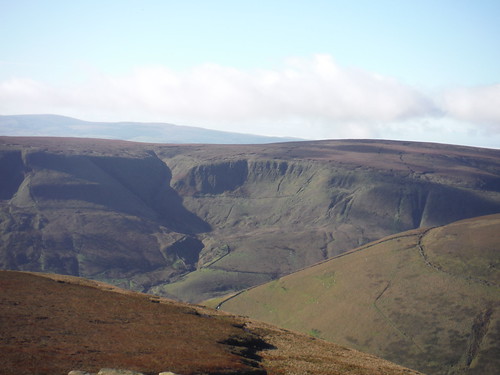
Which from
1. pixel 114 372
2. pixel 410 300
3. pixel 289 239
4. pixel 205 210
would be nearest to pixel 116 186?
pixel 205 210

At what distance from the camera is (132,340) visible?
32.8m

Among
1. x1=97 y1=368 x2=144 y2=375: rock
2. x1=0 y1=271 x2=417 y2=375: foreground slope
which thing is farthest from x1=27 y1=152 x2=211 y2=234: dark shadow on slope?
x1=97 y1=368 x2=144 y2=375: rock

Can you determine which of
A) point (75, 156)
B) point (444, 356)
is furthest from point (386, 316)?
point (75, 156)

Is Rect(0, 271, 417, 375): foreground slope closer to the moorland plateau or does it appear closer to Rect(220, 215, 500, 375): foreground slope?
the moorland plateau

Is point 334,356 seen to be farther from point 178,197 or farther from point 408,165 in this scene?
point 408,165

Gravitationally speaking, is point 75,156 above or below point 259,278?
above

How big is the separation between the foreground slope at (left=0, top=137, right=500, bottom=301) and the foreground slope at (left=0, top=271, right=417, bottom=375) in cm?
6306

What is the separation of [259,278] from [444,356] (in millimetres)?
59776

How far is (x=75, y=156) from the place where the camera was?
7146 inches

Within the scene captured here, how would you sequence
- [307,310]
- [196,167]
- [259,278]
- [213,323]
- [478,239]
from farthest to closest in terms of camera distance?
1. [196,167]
2. [259,278]
3. [478,239]
4. [307,310]
5. [213,323]

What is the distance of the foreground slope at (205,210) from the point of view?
123375mm

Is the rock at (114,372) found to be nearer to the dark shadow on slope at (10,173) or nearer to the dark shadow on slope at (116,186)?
the dark shadow on slope at (116,186)

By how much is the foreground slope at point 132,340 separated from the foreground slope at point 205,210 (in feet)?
207

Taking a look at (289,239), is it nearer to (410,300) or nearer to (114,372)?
(410,300)
